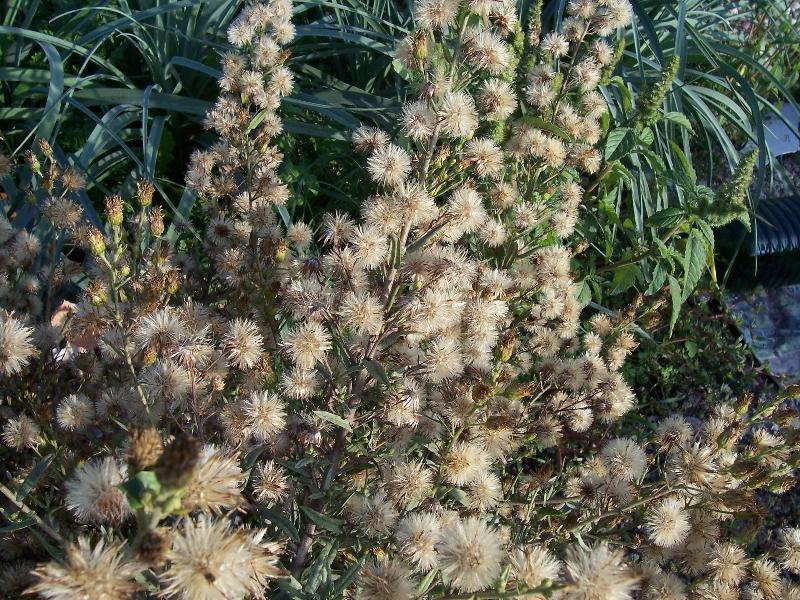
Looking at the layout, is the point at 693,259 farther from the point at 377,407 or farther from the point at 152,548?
the point at 152,548

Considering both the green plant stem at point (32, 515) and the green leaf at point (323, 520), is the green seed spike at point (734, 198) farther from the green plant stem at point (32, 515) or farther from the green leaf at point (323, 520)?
the green plant stem at point (32, 515)

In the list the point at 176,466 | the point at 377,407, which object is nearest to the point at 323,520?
the point at 377,407

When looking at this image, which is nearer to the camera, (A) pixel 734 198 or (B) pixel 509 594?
(B) pixel 509 594

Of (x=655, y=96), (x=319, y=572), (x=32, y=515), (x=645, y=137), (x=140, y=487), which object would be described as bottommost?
(x=319, y=572)

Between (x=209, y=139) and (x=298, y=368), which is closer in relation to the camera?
(x=298, y=368)

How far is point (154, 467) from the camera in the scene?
547mm

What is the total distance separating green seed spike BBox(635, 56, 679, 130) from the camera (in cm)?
170

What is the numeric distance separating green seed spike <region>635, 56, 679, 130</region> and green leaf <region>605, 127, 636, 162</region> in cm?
3

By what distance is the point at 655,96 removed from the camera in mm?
1748

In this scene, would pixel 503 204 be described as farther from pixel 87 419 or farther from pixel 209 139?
pixel 209 139

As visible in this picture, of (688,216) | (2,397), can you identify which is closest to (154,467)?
(2,397)

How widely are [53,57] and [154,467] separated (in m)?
2.08

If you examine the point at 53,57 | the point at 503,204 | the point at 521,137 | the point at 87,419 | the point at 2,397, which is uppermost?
the point at 521,137

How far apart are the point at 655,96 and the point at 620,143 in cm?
19
